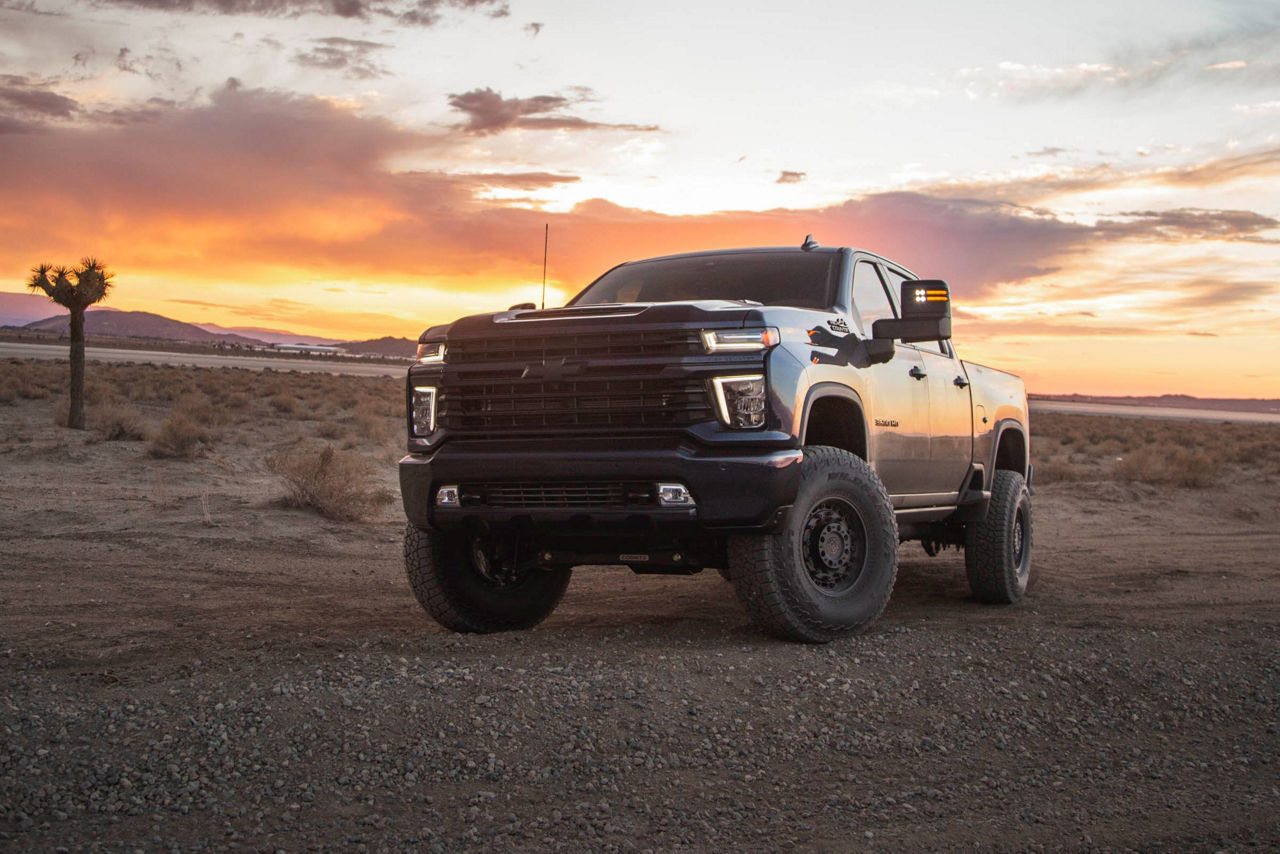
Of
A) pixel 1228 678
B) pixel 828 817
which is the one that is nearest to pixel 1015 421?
pixel 1228 678

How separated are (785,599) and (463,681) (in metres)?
1.67

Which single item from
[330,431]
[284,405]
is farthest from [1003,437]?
[284,405]

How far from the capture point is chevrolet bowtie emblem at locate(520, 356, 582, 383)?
5.84 meters

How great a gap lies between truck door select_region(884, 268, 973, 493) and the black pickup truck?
0.42m

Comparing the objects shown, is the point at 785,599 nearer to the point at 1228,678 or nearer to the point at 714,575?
the point at 1228,678

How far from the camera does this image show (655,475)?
5605 mm

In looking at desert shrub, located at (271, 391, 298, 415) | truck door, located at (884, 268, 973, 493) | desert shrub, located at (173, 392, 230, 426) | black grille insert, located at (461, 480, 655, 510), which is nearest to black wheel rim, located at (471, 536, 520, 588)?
black grille insert, located at (461, 480, 655, 510)

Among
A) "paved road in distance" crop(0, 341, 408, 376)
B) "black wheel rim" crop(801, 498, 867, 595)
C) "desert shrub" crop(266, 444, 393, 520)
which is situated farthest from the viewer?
"paved road in distance" crop(0, 341, 408, 376)

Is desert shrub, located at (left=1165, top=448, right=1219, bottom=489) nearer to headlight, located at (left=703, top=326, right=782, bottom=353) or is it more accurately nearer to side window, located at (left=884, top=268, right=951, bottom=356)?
side window, located at (left=884, top=268, right=951, bottom=356)

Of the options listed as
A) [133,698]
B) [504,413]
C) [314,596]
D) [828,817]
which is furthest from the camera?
[314,596]

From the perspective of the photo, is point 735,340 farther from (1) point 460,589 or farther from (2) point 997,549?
(2) point 997,549

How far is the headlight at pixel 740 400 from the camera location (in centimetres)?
562

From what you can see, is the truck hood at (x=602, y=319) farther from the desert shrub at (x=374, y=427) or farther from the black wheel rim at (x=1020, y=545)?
the desert shrub at (x=374, y=427)

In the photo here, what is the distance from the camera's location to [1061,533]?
15.6 m
